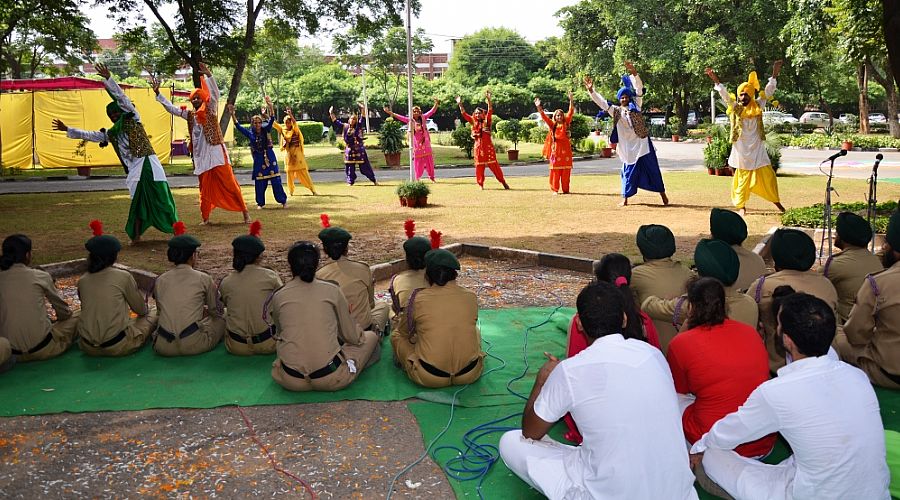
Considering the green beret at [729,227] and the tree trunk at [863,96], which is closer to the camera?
the green beret at [729,227]

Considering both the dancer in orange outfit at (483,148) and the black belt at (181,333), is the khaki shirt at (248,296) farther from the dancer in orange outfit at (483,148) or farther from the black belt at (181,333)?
the dancer in orange outfit at (483,148)

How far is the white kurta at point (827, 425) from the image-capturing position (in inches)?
112

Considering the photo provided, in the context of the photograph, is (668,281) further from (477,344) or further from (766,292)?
(477,344)

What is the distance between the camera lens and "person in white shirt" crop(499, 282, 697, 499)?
2855mm

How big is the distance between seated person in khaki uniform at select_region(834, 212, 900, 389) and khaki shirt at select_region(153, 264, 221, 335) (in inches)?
173

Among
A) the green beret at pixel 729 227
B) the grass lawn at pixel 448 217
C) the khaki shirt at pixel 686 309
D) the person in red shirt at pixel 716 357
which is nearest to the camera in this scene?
the person in red shirt at pixel 716 357

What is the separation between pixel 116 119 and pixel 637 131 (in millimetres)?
7916

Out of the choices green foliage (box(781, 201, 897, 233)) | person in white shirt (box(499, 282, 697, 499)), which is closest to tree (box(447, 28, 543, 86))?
green foliage (box(781, 201, 897, 233))

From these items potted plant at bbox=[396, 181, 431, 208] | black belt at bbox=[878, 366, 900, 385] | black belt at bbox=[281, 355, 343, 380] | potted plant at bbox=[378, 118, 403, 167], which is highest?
potted plant at bbox=[378, 118, 403, 167]

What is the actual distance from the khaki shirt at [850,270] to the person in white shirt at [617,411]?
2871mm

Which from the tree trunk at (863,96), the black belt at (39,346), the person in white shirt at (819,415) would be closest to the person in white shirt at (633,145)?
the black belt at (39,346)

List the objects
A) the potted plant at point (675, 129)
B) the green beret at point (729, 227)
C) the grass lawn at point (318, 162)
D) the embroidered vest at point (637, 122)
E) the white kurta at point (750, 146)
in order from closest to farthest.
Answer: the green beret at point (729, 227) < the white kurta at point (750, 146) < the embroidered vest at point (637, 122) < the grass lawn at point (318, 162) < the potted plant at point (675, 129)

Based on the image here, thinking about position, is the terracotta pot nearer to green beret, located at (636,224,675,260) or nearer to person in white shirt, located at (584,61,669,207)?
person in white shirt, located at (584,61,669,207)

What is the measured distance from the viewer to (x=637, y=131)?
12656mm
